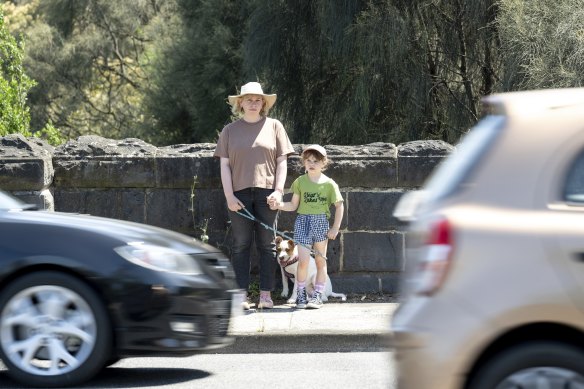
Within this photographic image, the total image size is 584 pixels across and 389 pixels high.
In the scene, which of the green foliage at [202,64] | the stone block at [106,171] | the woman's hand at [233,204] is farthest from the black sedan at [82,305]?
the green foliage at [202,64]

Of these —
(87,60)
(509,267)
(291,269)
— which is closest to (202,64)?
(87,60)

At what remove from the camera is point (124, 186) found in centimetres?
1148

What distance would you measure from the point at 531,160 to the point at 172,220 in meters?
7.21

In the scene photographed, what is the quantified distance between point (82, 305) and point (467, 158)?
3.03 m

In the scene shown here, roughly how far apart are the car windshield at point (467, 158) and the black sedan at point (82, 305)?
2.50m

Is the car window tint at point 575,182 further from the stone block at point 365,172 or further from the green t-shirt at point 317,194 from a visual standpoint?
the stone block at point 365,172

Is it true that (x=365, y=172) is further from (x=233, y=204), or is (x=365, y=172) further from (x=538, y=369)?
(x=538, y=369)

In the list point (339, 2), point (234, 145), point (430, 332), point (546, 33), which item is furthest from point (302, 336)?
point (339, 2)

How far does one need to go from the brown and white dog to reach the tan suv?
616 centimetres

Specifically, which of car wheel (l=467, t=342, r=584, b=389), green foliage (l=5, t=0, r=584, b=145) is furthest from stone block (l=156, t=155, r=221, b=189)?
green foliage (l=5, t=0, r=584, b=145)

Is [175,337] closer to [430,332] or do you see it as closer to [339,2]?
[430,332]

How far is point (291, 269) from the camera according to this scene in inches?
437

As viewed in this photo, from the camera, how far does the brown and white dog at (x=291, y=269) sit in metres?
10.9

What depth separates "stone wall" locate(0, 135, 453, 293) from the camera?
11438 mm
